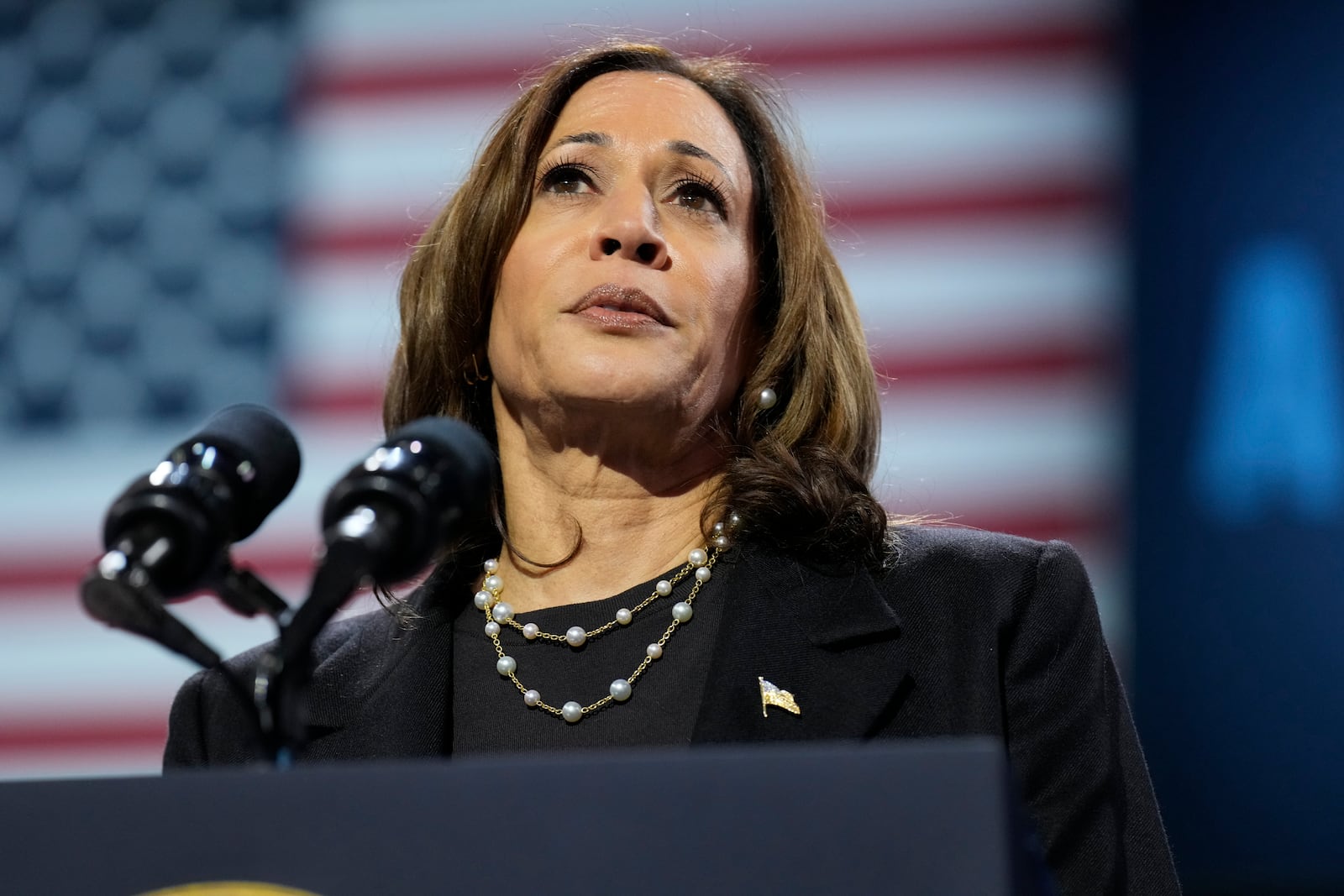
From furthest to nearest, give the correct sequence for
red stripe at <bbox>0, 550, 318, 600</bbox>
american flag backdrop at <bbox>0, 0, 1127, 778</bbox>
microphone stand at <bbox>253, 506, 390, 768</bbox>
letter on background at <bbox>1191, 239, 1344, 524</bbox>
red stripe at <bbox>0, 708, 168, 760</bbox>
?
red stripe at <bbox>0, 550, 318, 600</bbox> < red stripe at <bbox>0, 708, 168, 760</bbox> < american flag backdrop at <bbox>0, 0, 1127, 778</bbox> < letter on background at <bbox>1191, 239, 1344, 524</bbox> < microphone stand at <bbox>253, 506, 390, 768</bbox>

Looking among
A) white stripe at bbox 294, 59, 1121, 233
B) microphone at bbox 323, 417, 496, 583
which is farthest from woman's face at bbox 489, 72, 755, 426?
white stripe at bbox 294, 59, 1121, 233

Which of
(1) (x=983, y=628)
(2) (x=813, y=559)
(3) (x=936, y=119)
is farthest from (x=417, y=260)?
(3) (x=936, y=119)

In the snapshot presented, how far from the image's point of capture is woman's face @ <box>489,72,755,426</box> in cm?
166

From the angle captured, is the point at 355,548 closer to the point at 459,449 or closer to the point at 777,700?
the point at 459,449

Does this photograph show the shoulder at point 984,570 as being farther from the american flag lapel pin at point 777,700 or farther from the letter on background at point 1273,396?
the letter on background at point 1273,396

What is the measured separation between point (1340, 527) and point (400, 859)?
2.24 metres

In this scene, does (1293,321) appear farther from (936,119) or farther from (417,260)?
(417,260)

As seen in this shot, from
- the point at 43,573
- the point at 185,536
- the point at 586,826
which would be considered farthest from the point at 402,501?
the point at 43,573

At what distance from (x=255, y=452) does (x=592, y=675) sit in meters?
0.65

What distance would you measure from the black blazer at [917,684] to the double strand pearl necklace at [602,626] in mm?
53

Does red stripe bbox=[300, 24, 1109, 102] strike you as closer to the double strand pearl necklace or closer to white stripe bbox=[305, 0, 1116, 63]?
white stripe bbox=[305, 0, 1116, 63]

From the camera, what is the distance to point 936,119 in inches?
123

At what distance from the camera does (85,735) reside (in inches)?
129

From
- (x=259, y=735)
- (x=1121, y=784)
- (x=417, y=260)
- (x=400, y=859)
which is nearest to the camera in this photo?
(x=400, y=859)
